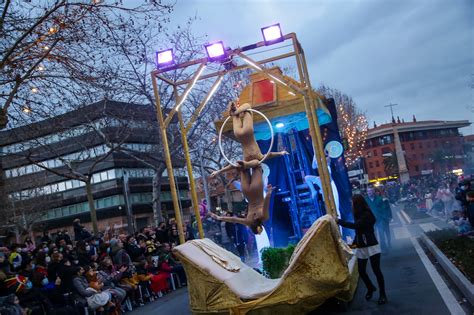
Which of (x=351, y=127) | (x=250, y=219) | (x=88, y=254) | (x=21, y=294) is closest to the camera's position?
(x=250, y=219)

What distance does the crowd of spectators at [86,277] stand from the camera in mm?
10391

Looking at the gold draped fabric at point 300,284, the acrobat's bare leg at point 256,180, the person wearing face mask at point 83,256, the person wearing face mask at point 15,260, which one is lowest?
the gold draped fabric at point 300,284

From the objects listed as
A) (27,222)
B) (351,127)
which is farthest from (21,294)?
(27,222)

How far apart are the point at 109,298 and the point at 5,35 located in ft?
20.5

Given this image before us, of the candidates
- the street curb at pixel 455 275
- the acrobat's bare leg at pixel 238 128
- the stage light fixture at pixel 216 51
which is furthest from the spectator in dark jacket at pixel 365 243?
the stage light fixture at pixel 216 51

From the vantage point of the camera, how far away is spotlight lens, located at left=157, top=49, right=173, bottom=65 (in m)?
10.6

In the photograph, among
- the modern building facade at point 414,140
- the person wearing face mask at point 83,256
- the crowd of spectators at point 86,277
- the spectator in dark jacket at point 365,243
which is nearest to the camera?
the spectator in dark jacket at point 365,243

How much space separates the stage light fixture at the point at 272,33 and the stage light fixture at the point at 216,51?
974mm

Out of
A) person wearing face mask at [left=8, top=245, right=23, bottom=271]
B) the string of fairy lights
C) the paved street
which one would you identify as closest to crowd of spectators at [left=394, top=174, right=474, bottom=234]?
the paved street

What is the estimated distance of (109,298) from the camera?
1149cm

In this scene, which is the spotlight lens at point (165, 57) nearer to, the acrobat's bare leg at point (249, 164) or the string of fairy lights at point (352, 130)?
the acrobat's bare leg at point (249, 164)

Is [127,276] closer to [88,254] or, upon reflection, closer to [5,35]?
[88,254]

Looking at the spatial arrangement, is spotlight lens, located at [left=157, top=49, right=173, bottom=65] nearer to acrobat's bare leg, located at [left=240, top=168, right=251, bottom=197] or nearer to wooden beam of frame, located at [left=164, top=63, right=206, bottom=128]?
wooden beam of frame, located at [left=164, top=63, right=206, bottom=128]

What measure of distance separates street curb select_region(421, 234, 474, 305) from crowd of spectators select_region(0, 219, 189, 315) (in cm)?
748
